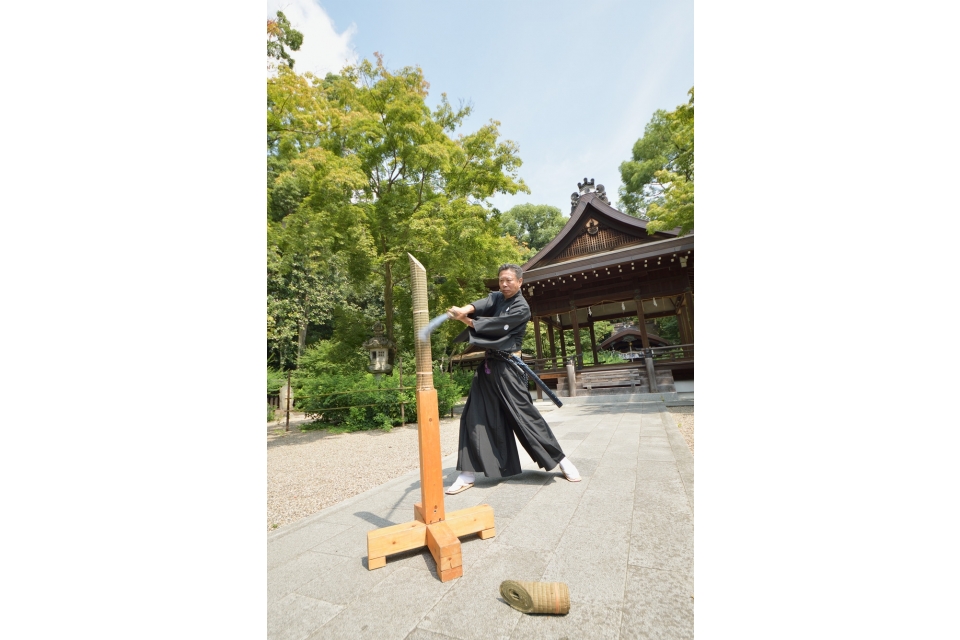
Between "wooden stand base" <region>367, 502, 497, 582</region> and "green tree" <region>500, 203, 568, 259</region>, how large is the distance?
23.8 m

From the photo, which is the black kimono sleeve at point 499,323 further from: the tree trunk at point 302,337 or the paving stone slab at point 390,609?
the tree trunk at point 302,337

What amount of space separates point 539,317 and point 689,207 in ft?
23.6

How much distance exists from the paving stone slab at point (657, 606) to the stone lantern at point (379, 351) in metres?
8.10

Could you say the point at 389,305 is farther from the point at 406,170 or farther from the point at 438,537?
the point at 438,537

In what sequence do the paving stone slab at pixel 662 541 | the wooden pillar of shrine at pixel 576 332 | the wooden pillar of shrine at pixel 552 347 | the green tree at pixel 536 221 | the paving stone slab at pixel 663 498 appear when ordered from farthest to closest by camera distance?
the green tree at pixel 536 221 < the wooden pillar of shrine at pixel 552 347 < the wooden pillar of shrine at pixel 576 332 < the paving stone slab at pixel 663 498 < the paving stone slab at pixel 662 541

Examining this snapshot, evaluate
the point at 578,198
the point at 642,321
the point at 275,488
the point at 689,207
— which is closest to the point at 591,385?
the point at 642,321

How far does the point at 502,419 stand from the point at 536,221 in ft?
81.1

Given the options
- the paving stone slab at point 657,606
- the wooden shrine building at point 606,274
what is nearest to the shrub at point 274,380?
the wooden shrine building at point 606,274

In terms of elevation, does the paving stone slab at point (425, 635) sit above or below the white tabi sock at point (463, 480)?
above

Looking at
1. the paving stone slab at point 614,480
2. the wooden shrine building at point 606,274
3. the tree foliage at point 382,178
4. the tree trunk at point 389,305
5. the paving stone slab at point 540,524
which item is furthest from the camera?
the wooden shrine building at point 606,274

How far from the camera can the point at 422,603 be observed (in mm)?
1472

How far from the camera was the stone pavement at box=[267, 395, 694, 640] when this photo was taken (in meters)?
1.34

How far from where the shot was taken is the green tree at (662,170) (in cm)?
655

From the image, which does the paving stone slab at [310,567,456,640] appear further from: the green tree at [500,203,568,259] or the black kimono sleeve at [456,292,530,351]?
the green tree at [500,203,568,259]
